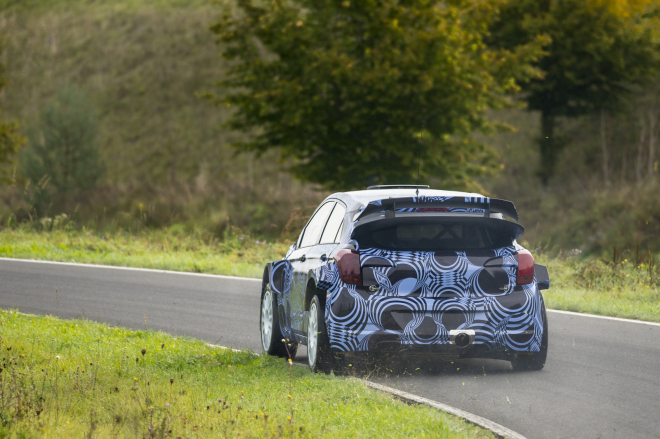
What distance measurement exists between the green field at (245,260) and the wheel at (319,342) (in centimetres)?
583

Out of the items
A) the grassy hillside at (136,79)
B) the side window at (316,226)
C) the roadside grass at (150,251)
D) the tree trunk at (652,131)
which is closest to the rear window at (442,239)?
the side window at (316,226)

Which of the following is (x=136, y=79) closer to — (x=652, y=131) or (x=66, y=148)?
(x=66, y=148)

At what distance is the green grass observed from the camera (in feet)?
17.2

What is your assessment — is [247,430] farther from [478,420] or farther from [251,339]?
[251,339]

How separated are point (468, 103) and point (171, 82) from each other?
170 ft

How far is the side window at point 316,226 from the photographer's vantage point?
27.3ft

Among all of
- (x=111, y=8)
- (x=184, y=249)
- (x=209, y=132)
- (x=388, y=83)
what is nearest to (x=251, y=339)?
(x=184, y=249)

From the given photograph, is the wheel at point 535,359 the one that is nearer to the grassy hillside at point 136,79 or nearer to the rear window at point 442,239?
the rear window at point 442,239

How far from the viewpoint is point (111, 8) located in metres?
92.2

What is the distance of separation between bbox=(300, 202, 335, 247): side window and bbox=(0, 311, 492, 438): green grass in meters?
1.34

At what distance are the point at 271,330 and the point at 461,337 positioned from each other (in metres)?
2.44

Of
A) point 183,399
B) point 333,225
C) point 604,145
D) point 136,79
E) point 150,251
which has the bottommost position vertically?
point 150,251

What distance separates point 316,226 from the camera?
858 cm

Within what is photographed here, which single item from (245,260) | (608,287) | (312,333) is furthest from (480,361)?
(245,260)
